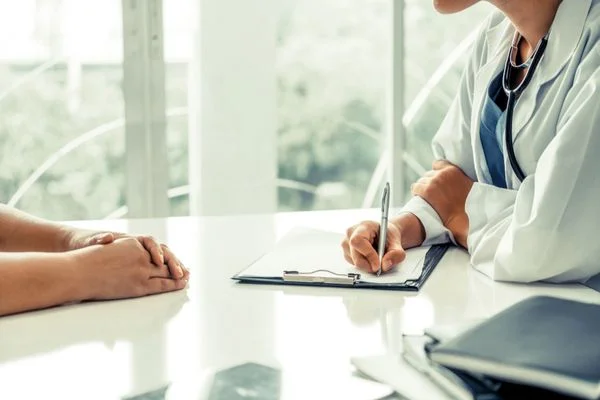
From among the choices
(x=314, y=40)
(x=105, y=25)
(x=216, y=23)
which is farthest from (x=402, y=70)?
(x=105, y=25)

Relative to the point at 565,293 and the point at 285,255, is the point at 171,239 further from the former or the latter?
the point at 565,293

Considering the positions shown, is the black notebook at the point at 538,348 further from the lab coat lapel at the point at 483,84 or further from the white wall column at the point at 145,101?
the white wall column at the point at 145,101

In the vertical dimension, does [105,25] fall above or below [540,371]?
above

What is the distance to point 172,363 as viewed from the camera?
1062 millimetres

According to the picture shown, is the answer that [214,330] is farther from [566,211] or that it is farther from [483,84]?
[483,84]

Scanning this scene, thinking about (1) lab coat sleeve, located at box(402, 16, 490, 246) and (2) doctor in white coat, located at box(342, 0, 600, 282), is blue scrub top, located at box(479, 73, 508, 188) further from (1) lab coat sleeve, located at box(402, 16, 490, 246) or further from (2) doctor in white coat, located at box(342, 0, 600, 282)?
(1) lab coat sleeve, located at box(402, 16, 490, 246)

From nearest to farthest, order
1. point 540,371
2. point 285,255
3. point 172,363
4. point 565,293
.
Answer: point 540,371
point 172,363
point 565,293
point 285,255

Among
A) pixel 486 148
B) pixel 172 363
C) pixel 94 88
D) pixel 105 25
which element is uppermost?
pixel 105 25

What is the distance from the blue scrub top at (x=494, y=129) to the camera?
173 cm

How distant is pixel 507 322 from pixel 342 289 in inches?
21.8

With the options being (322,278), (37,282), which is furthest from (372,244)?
(37,282)

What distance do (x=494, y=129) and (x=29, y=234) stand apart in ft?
2.83

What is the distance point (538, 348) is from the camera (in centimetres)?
83

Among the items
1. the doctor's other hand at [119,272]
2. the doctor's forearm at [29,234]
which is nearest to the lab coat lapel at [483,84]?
the doctor's other hand at [119,272]
